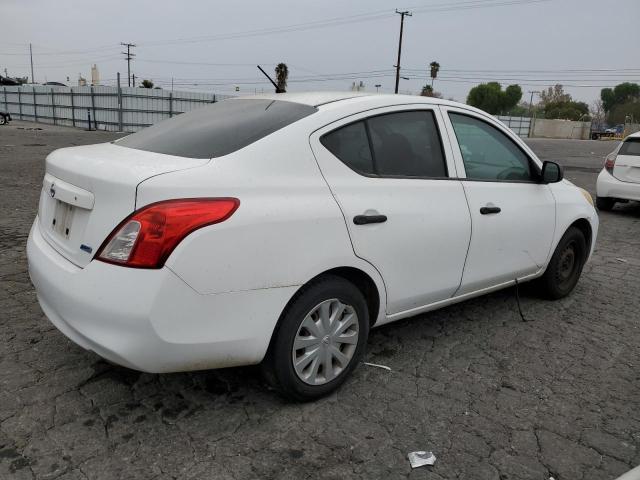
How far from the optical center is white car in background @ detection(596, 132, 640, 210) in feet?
29.9

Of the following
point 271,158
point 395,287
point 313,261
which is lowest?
point 395,287

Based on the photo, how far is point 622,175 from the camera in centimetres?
927

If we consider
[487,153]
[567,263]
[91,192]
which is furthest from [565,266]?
[91,192]

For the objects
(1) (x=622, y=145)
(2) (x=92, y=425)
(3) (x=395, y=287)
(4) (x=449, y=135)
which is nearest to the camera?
(2) (x=92, y=425)

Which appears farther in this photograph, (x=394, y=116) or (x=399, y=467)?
(x=394, y=116)

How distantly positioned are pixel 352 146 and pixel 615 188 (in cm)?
809

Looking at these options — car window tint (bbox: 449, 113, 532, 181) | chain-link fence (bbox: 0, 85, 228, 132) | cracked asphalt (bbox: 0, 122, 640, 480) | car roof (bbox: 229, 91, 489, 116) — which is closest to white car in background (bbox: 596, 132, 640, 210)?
cracked asphalt (bbox: 0, 122, 640, 480)

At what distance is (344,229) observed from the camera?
2719 millimetres

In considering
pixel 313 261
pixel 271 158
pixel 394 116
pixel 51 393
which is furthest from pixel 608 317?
pixel 51 393

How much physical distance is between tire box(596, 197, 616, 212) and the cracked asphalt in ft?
21.2

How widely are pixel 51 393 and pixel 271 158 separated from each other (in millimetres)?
1675

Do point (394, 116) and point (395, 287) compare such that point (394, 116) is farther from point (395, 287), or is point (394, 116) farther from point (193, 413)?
point (193, 413)

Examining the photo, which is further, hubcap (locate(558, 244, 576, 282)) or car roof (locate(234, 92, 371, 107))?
hubcap (locate(558, 244, 576, 282))

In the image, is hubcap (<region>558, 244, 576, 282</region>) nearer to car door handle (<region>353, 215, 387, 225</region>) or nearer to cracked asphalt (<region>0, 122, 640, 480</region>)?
cracked asphalt (<region>0, 122, 640, 480</region>)
